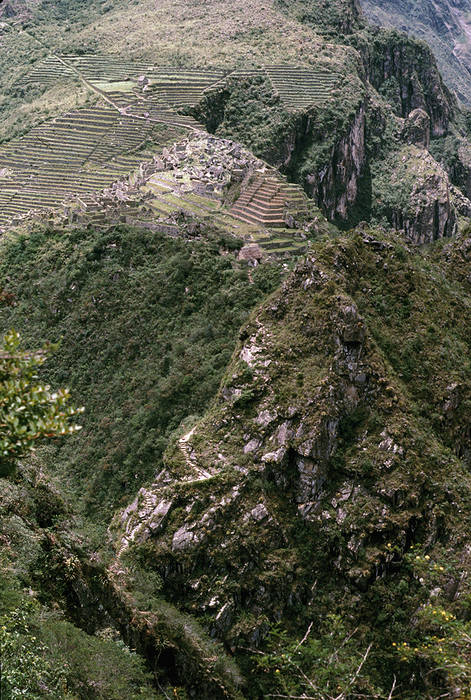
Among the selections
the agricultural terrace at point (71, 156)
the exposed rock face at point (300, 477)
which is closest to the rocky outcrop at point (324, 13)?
the agricultural terrace at point (71, 156)

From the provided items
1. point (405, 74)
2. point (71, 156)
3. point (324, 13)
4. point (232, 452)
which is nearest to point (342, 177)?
point (324, 13)

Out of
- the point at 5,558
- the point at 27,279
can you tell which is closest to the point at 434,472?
the point at 5,558

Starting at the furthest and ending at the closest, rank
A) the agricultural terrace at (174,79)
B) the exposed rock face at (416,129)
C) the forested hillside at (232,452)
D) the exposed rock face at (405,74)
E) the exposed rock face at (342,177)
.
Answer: the exposed rock face at (405,74), the exposed rock face at (416,129), the exposed rock face at (342,177), the agricultural terrace at (174,79), the forested hillside at (232,452)

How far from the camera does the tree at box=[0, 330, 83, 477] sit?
9.81 metres

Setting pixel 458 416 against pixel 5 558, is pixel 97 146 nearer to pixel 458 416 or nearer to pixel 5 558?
pixel 458 416

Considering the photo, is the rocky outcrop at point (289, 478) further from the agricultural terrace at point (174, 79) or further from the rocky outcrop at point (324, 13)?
the rocky outcrop at point (324, 13)

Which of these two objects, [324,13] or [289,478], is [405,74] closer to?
[324,13]

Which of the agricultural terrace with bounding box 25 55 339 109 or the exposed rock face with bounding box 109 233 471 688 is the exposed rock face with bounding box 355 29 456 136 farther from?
Result: the exposed rock face with bounding box 109 233 471 688

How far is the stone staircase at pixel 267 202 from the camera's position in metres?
39.5

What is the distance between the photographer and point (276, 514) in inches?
898

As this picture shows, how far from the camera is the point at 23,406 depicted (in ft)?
32.6

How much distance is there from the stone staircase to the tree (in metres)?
29.8

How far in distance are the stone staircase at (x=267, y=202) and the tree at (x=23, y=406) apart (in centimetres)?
2981

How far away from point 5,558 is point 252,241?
23989 millimetres
